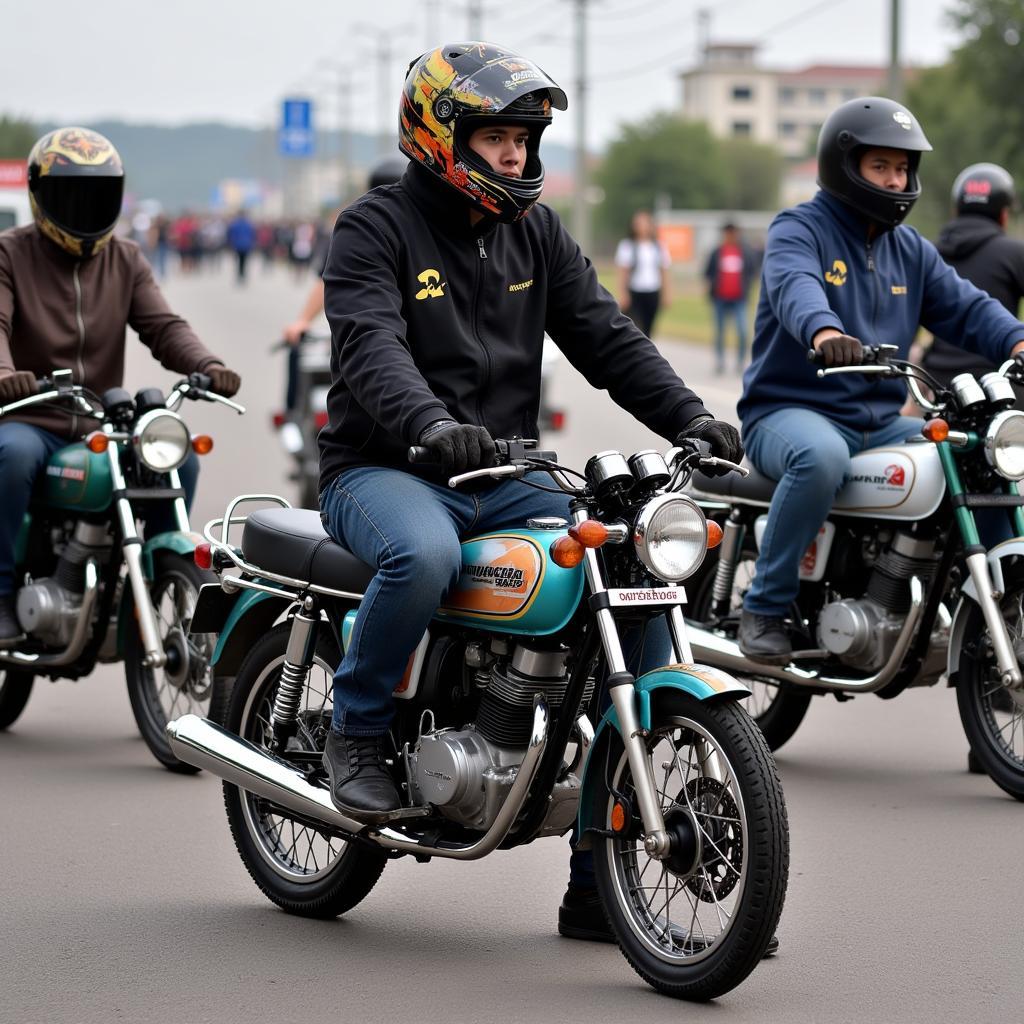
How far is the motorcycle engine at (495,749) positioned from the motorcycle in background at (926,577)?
A: 216 centimetres

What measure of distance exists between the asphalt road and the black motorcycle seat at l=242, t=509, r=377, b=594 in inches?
36.7

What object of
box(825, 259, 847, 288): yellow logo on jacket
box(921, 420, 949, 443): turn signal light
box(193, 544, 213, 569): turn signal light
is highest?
box(825, 259, 847, 288): yellow logo on jacket

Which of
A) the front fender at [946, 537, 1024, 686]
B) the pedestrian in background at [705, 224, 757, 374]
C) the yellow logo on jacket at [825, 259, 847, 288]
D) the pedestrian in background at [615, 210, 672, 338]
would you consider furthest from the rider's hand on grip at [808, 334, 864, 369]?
the pedestrian in background at [705, 224, 757, 374]

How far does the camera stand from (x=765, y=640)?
708cm

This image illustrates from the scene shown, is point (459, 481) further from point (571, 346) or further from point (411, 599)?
point (571, 346)

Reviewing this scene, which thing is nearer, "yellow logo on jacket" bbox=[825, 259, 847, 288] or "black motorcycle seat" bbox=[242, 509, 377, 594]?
"black motorcycle seat" bbox=[242, 509, 377, 594]

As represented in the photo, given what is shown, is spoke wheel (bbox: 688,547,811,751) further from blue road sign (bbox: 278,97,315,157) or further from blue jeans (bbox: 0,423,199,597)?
blue road sign (bbox: 278,97,315,157)

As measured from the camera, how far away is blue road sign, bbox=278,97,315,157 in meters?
83.2

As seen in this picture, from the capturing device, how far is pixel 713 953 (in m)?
4.46

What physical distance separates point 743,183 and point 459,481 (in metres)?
145

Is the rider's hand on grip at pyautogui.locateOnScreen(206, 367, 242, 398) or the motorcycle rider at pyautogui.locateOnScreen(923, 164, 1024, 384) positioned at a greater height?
the motorcycle rider at pyautogui.locateOnScreen(923, 164, 1024, 384)

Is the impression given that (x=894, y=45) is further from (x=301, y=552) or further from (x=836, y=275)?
(x=301, y=552)

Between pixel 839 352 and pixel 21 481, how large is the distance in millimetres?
3007

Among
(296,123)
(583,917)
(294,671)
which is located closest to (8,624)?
(294,671)
